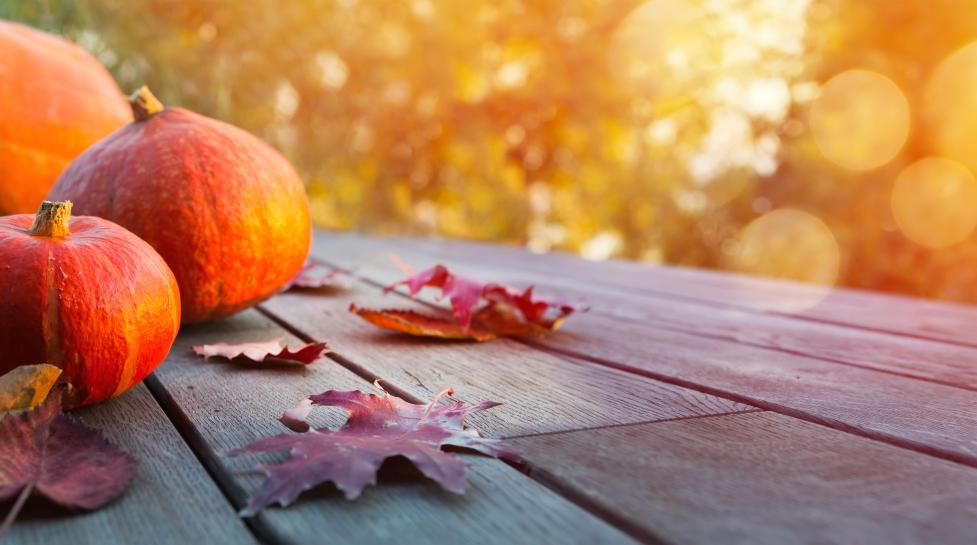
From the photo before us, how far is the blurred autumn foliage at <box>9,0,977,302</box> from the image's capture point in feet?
20.4

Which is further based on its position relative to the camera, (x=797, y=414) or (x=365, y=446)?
(x=797, y=414)

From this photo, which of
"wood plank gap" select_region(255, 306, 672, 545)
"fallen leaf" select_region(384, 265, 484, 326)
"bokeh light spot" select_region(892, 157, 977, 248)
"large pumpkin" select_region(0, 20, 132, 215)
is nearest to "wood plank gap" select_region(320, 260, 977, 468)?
"fallen leaf" select_region(384, 265, 484, 326)

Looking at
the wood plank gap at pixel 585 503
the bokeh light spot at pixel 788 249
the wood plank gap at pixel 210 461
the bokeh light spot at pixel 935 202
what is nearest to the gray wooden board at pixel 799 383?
the wood plank gap at pixel 585 503

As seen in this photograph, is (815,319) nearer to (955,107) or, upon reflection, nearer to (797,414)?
(797,414)

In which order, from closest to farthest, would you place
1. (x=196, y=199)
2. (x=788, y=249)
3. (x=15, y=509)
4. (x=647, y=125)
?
(x=15, y=509)
(x=196, y=199)
(x=788, y=249)
(x=647, y=125)

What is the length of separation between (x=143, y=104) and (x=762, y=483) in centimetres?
117

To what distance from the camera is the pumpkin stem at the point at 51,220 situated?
3.18 ft

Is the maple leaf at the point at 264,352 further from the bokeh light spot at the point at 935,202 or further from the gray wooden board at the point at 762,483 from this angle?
the bokeh light spot at the point at 935,202

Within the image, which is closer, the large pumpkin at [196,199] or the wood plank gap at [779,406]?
the wood plank gap at [779,406]

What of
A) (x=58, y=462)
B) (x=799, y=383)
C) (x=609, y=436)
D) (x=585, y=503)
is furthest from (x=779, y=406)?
(x=58, y=462)

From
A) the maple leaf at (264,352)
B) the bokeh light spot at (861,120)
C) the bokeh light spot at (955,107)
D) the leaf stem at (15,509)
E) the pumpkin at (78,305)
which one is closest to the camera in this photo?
the leaf stem at (15,509)

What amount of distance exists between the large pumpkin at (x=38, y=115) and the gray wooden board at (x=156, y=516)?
1412 mm

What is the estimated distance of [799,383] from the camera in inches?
45.9

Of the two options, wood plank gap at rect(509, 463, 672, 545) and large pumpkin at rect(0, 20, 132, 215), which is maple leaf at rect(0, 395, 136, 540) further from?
large pumpkin at rect(0, 20, 132, 215)
